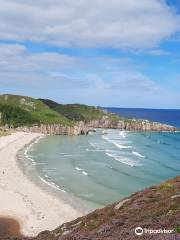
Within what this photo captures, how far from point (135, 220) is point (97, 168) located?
6086 cm

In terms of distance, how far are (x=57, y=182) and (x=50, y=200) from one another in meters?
13.1

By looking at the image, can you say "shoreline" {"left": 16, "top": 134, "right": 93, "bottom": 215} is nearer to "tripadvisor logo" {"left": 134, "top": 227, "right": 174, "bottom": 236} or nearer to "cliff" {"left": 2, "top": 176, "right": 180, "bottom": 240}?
"cliff" {"left": 2, "top": 176, "right": 180, "bottom": 240}

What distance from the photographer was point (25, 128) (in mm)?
169625

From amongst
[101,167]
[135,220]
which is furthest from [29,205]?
[101,167]

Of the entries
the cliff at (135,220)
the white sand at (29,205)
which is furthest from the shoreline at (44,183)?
the cliff at (135,220)

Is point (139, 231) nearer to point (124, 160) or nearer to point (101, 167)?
point (101, 167)

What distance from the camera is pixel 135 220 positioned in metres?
24.8

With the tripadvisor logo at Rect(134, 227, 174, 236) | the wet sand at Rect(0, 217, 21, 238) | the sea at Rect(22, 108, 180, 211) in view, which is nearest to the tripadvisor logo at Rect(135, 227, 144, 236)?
the tripadvisor logo at Rect(134, 227, 174, 236)

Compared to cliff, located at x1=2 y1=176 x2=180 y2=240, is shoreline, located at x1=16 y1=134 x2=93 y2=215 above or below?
below

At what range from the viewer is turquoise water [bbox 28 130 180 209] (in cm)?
6506

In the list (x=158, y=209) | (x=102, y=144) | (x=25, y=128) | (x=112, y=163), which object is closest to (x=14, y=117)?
(x=25, y=128)

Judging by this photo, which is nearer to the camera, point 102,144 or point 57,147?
point 57,147

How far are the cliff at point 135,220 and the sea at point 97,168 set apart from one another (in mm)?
24352

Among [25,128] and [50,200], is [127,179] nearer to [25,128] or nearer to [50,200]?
[50,200]
